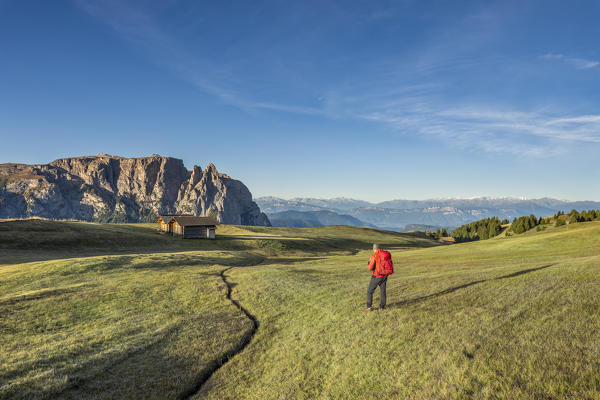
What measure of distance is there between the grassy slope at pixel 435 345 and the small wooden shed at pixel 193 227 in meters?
71.8

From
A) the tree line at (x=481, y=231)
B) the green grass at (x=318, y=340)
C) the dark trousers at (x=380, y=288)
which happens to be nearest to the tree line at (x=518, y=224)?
the tree line at (x=481, y=231)

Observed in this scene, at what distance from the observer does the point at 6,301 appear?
1745cm

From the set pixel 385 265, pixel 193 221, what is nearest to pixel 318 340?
pixel 385 265

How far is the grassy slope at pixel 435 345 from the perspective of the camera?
765cm

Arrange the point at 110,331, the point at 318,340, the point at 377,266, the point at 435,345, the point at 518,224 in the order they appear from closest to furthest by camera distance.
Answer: the point at 435,345
the point at 318,340
the point at 110,331
the point at 377,266
the point at 518,224

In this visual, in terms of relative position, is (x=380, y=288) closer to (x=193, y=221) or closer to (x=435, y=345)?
(x=435, y=345)

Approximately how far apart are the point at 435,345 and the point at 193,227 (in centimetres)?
8233

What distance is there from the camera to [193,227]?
277 ft

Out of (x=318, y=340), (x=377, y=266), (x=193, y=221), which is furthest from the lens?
(x=193, y=221)

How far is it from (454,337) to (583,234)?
46.2 m

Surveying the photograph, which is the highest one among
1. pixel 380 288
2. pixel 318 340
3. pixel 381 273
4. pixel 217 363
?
pixel 381 273

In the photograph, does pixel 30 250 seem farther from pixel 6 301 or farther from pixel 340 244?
pixel 340 244

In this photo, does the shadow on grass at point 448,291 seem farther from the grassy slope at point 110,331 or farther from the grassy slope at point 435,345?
the grassy slope at point 110,331

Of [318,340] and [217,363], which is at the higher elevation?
[318,340]
